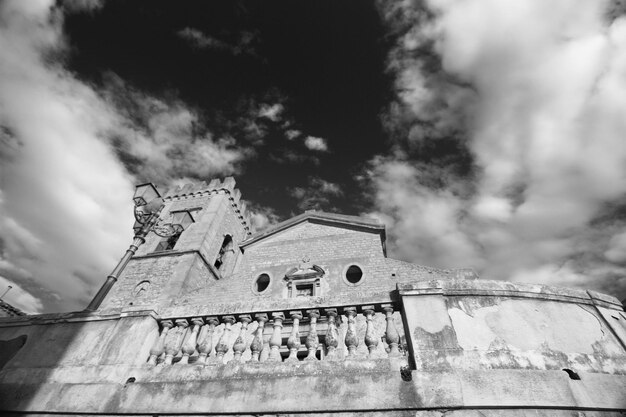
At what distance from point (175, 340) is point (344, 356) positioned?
7.92 ft

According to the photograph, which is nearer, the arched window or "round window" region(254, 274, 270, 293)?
"round window" region(254, 274, 270, 293)

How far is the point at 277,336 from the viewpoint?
4.14 m

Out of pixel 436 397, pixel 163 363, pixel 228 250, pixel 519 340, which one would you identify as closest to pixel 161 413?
pixel 163 363

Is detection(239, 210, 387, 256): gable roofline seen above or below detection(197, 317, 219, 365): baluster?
above

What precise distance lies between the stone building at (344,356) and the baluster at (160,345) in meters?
0.02

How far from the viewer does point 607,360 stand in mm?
3717

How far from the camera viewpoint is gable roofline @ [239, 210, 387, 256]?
13.7 m

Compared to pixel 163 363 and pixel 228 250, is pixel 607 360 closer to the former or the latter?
pixel 163 363

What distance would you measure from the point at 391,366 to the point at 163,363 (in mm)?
3039

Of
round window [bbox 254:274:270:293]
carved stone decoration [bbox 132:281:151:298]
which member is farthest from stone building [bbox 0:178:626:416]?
carved stone decoration [bbox 132:281:151:298]

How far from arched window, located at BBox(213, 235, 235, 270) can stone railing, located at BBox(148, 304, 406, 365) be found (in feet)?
44.7

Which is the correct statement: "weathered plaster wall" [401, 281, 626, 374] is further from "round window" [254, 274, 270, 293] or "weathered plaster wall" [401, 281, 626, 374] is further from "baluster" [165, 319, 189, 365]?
"round window" [254, 274, 270, 293]

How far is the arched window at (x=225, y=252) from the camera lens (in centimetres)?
1786

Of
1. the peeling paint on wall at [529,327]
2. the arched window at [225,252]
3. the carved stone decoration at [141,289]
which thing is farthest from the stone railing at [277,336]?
the arched window at [225,252]
